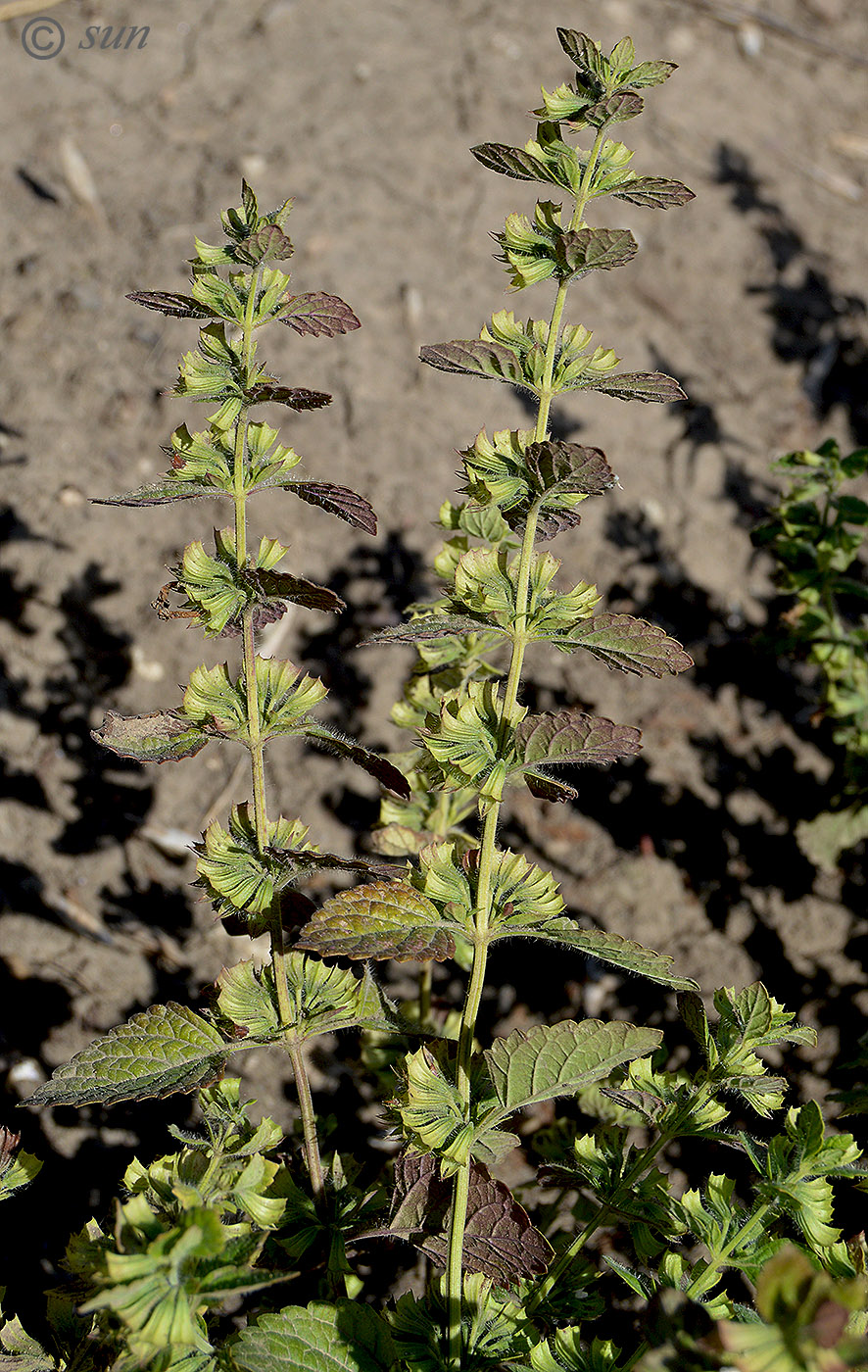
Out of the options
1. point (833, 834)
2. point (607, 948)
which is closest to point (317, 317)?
point (607, 948)

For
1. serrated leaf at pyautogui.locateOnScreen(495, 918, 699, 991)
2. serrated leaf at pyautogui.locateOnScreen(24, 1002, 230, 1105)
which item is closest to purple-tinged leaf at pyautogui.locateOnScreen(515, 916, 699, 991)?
serrated leaf at pyautogui.locateOnScreen(495, 918, 699, 991)

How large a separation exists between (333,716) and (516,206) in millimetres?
2379

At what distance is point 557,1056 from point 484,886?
1.03 ft

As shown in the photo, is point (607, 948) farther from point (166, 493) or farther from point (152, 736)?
point (166, 493)

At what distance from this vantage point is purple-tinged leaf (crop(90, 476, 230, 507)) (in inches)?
58.0

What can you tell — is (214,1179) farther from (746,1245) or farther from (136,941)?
(136,941)

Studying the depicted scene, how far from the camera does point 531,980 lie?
9.78 ft

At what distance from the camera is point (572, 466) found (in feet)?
4.75

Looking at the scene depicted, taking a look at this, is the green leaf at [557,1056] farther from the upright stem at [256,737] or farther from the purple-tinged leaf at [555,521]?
the purple-tinged leaf at [555,521]

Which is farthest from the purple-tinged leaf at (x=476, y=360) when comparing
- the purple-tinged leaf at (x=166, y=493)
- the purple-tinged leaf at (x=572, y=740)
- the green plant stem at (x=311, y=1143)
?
the green plant stem at (x=311, y=1143)

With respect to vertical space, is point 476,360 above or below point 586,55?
below

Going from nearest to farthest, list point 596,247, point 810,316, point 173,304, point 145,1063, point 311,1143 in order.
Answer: point 596,247
point 173,304
point 145,1063
point 311,1143
point 810,316

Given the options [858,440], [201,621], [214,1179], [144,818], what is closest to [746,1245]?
[214,1179]

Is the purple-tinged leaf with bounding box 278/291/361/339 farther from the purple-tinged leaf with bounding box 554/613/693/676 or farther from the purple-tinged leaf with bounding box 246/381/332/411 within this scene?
the purple-tinged leaf with bounding box 554/613/693/676
